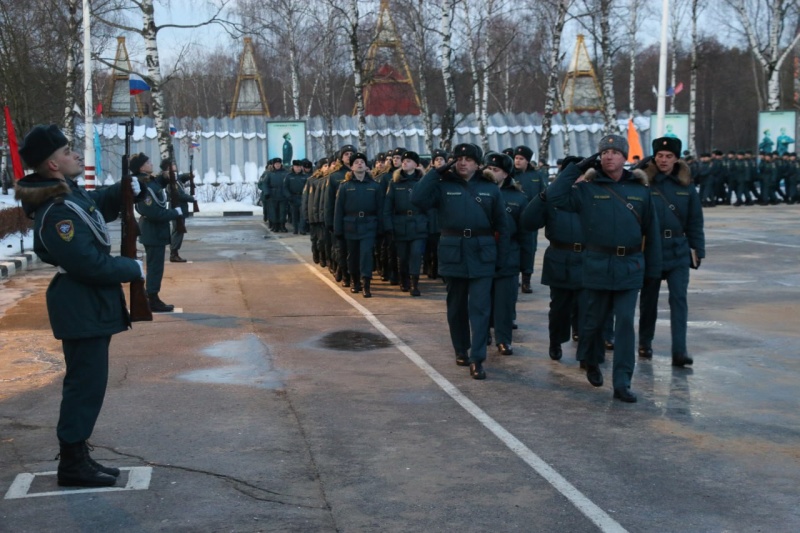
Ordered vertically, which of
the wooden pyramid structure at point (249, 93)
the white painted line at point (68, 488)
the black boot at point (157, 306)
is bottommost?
the white painted line at point (68, 488)

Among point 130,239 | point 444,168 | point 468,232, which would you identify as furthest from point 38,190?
point 468,232

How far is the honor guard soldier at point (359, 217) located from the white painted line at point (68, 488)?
8325 millimetres

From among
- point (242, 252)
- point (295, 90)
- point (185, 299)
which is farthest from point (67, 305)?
point (295, 90)

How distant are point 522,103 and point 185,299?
61.7m

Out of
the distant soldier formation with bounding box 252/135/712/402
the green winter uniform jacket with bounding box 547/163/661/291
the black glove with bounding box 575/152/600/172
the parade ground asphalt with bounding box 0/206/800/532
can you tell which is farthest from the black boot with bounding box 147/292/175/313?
the black glove with bounding box 575/152/600/172

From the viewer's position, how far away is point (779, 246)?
21109 mm

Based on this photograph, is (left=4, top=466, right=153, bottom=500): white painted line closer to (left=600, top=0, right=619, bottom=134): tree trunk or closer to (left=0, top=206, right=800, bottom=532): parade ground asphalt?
(left=0, top=206, right=800, bottom=532): parade ground asphalt

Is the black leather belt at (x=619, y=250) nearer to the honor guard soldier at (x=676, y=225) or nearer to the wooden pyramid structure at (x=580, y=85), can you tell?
the honor guard soldier at (x=676, y=225)

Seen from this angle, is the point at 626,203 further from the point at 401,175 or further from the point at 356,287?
the point at 356,287

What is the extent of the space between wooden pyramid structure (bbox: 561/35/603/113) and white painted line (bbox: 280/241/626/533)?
48846mm

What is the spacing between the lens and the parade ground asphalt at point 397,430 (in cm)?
551

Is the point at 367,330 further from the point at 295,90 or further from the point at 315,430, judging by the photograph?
the point at 295,90

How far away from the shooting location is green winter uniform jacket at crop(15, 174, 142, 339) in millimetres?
5836

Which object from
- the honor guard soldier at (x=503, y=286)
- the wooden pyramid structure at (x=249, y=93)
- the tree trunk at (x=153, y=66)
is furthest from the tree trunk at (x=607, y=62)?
the honor guard soldier at (x=503, y=286)
